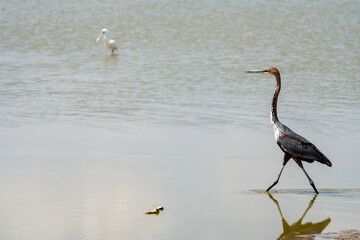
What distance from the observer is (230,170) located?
8.23 meters

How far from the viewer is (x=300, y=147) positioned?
7340 mm

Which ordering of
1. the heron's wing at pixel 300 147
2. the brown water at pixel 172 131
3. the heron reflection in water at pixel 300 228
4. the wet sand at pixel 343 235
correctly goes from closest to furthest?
the wet sand at pixel 343 235, the heron reflection in water at pixel 300 228, the brown water at pixel 172 131, the heron's wing at pixel 300 147

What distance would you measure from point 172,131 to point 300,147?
3.32 meters

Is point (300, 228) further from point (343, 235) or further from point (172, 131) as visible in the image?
point (172, 131)

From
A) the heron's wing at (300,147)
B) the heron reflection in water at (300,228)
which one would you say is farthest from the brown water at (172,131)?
the heron's wing at (300,147)

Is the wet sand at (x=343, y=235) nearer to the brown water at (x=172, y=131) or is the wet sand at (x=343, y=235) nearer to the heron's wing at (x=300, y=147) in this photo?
the brown water at (x=172, y=131)

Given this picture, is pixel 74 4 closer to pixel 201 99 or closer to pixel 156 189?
pixel 201 99

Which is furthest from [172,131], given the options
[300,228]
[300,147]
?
[300,228]

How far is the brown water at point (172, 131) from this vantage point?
21.3 feet

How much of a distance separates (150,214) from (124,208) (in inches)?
11.6

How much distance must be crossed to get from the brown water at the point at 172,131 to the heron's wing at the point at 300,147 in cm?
42

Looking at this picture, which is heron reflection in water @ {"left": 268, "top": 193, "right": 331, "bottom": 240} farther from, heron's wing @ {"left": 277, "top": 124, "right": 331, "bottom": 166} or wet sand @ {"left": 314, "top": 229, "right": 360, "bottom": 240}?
heron's wing @ {"left": 277, "top": 124, "right": 331, "bottom": 166}

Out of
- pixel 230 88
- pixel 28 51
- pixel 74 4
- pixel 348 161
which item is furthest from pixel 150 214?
pixel 74 4

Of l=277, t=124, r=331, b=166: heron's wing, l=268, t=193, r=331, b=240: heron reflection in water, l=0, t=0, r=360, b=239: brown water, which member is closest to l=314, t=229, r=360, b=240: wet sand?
l=268, t=193, r=331, b=240: heron reflection in water
